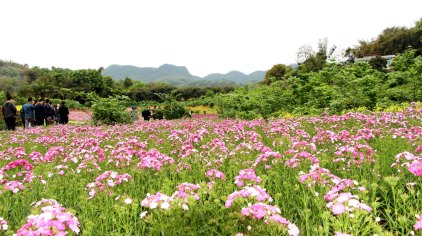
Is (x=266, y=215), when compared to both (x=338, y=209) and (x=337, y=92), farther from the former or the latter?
(x=337, y=92)

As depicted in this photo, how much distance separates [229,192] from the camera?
3.56 meters

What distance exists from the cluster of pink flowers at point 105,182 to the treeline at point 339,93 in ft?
32.6

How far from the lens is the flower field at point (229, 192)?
93.4 inches

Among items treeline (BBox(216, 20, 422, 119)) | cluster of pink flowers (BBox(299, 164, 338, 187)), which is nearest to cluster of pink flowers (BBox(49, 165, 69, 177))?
cluster of pink flowers (BBox(299, 164, 338, 187))

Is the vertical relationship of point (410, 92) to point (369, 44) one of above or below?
below

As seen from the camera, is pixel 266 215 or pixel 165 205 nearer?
pixel 266 215

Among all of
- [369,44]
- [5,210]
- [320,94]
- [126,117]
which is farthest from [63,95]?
[369,44]

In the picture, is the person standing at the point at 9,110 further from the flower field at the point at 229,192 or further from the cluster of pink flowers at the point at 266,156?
the cluster of pink flowers at the point at 266,156

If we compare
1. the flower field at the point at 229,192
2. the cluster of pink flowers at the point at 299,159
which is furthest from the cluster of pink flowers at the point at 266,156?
the cluster of pink flowers at the point at 299,159

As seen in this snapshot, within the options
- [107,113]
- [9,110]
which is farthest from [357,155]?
[9,110]

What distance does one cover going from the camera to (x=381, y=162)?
4277mm

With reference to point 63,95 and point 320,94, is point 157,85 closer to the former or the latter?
point 63,95

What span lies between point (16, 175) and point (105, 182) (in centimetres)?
202

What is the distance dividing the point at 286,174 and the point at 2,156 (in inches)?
203
